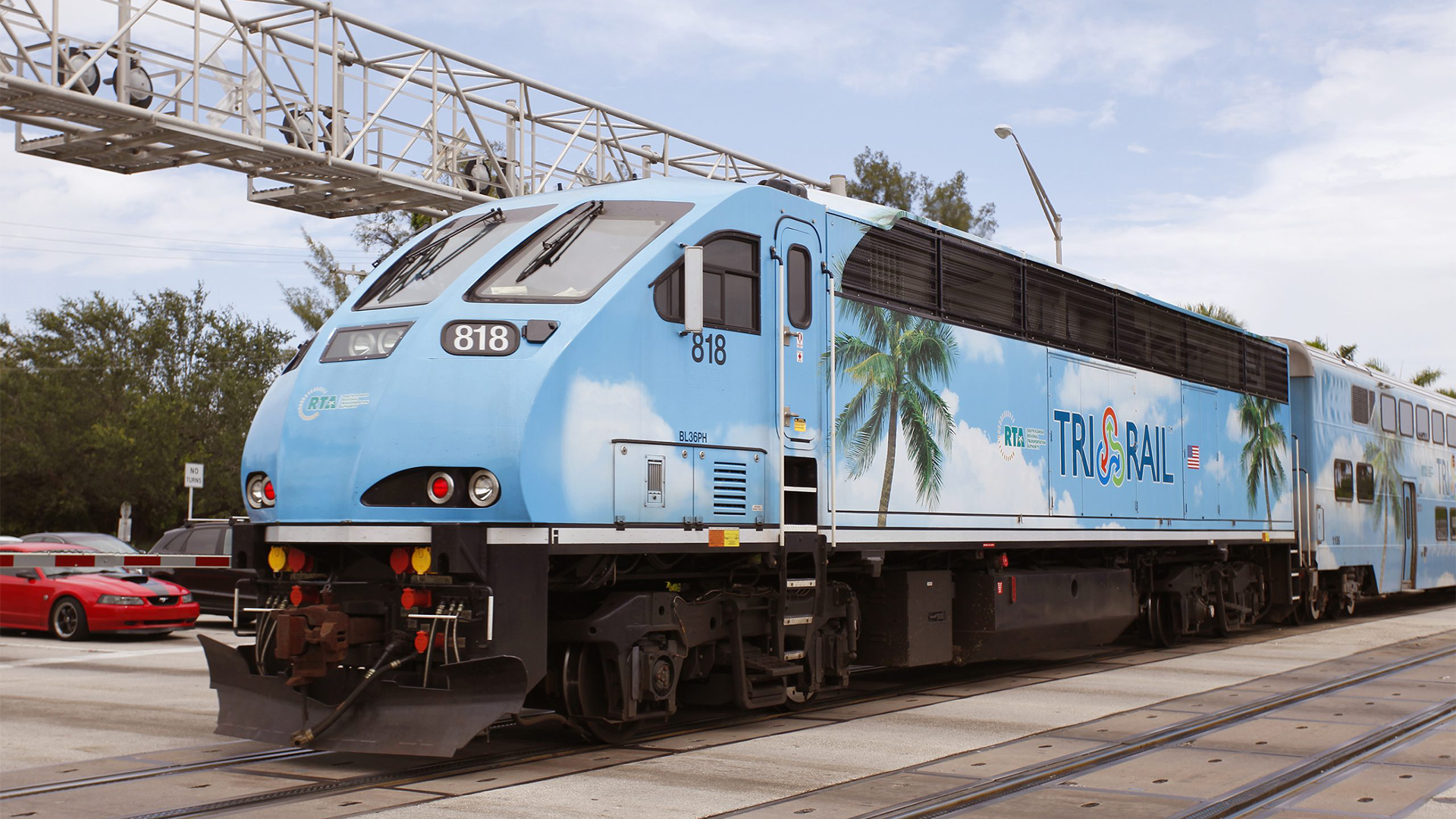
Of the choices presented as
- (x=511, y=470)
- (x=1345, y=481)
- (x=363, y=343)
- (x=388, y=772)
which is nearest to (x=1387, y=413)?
(x=1345, y=481)

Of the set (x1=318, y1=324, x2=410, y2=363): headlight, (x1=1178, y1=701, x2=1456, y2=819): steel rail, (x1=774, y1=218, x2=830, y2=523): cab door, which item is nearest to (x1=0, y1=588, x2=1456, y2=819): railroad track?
(x1=1178, y1=701, x2=1456, y2=819): steel rail

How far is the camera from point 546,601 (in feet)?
24.0

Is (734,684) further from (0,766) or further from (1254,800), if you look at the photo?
(0,766)

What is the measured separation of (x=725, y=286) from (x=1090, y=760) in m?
3.69

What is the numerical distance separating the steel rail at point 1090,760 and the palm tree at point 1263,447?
514 centimetres

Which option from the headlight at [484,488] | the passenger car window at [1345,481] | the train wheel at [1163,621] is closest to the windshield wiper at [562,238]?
the headlight at [484,488]

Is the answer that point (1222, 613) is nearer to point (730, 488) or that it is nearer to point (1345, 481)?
point (1345, 481)

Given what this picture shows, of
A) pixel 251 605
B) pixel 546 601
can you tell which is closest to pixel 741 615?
pixel 546 601

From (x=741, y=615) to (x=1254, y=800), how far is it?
331cm

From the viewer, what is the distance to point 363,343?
7.92m

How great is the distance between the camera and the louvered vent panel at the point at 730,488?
8.42 meters

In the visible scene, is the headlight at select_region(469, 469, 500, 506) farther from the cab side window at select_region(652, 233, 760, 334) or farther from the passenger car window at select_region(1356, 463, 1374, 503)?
the passenger car window at select_region(1356, 463, 1374, 503)

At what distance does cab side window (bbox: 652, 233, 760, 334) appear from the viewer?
323 inches

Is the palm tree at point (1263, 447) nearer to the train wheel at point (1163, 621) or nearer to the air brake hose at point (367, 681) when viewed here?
the train wheel at point (1163, 621)
